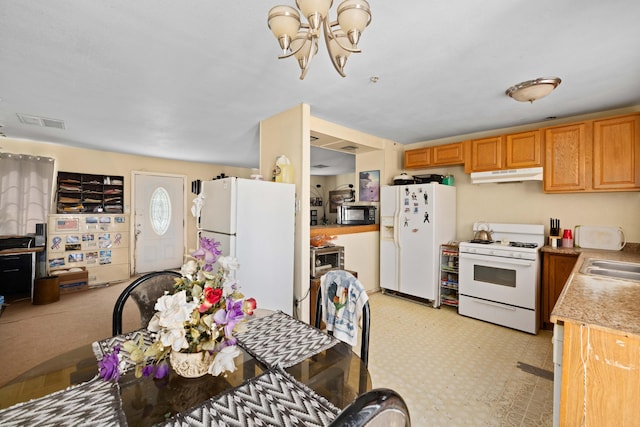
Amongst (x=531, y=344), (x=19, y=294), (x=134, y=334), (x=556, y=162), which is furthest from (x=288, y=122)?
(x=19, y=294)

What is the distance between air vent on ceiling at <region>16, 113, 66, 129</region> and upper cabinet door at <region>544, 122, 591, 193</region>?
5768 mm

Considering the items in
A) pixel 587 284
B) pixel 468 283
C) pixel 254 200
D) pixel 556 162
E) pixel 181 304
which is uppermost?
pixel 556 162

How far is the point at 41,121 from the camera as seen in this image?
10.8 ft

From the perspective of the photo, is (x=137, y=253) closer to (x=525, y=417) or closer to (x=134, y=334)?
(x=134, y=334)

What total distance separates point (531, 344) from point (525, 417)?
1245 mm

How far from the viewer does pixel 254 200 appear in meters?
2.55

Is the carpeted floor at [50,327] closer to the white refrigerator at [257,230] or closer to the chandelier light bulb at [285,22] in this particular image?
the white refrigerator at [257,230]

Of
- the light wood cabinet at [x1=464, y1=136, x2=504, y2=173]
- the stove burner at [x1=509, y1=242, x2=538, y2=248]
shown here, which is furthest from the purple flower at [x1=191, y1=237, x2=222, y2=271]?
the light wood cabinet at [x1=464, y1=136, x2=504, y2=173]

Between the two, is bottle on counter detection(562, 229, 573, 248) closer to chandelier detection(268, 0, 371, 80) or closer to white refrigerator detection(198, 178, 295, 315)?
white refrigerator detection(198, 178, 295, 315)

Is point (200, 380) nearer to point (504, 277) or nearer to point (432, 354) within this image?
point (432, 354)

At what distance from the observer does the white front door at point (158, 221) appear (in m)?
5.33

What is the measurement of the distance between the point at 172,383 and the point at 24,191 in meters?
5.24

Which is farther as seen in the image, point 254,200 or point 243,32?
point 254,200

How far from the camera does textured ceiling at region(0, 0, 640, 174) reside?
152 cm
